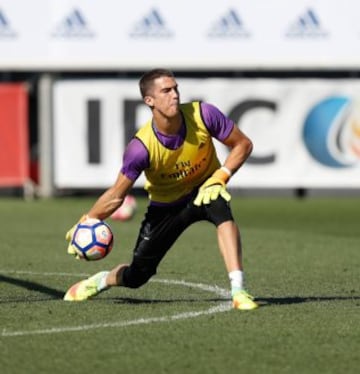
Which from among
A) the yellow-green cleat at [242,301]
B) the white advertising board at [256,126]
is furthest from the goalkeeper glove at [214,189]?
the white advertising board at [256,126]

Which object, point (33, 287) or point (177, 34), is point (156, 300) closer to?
point (33, 287)

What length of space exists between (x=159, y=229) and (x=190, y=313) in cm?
95

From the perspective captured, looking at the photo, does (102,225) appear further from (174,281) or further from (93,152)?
(93,152)

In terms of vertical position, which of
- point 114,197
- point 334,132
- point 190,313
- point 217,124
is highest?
point 334,132

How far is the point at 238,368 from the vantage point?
7.36 m

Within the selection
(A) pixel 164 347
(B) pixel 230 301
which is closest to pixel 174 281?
(B) pixel 230 301

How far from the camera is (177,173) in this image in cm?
1003

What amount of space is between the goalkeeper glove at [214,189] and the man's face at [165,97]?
2.04ft

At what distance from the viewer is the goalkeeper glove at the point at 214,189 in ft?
32.6

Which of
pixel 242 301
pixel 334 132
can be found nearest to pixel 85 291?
pixel 242 301

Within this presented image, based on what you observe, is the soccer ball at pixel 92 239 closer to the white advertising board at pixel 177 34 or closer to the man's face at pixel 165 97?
the man's face at pixel 165 97

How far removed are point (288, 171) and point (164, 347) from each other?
18.8 metres

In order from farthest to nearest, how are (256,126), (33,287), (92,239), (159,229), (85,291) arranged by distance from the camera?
(256,126)
(33,287)
(85,291)
(159,229)
(92,239)

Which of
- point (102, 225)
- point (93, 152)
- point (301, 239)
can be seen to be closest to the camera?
point (102, 225)
